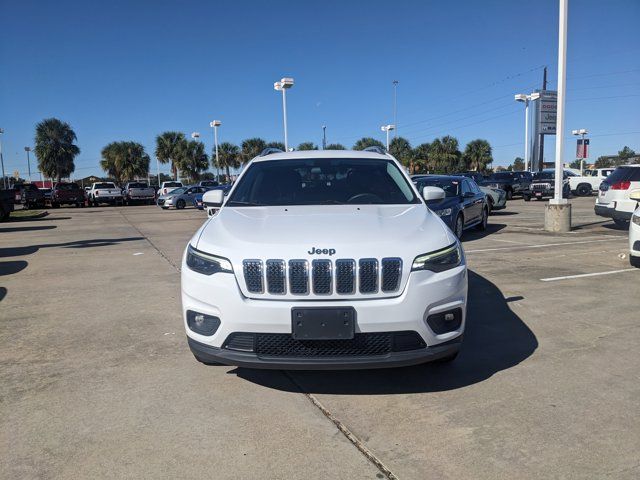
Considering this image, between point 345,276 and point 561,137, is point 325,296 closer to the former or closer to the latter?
point 345,276

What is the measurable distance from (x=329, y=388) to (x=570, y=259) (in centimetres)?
663

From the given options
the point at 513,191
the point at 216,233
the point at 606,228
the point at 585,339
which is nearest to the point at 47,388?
the point at 216,233

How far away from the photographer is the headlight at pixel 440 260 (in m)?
3.20

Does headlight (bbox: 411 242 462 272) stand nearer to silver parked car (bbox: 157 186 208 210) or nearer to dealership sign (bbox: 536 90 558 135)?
silver parked car (bbox: 157 186 208 210)

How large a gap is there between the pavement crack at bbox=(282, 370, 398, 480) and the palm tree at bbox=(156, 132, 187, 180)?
60.3m

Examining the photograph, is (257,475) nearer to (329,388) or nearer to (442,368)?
(329,388)

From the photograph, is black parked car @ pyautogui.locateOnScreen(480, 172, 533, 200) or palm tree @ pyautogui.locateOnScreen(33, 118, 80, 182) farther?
palm tree @ pyautogui.locateOnScreen(33, 118, 80, 182)

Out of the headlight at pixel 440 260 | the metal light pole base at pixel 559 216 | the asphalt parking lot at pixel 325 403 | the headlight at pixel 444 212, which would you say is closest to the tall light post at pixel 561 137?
the metal light pole base at pixel 559 216

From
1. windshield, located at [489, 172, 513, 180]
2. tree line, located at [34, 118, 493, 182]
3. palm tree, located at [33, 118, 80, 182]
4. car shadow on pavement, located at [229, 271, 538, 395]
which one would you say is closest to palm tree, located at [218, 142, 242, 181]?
tree line, located at [34, 118, 493, 182]

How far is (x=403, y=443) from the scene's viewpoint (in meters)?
2.85

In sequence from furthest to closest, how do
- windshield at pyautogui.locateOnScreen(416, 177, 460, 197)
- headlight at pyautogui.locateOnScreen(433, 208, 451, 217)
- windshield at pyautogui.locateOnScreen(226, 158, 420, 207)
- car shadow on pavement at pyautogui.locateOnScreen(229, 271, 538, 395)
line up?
windshield at pyautogui.locateOnScreen(416, 177, 460, 197)
headlight at pyautogui.locateOnScreen(433, 208, 451, 217)
windshield at pyautogui.locateOnScreen(226, 158, 420, 207)
car shadow on pavement at pyautogui.locateOnScreen(229, 271, 538, 395)

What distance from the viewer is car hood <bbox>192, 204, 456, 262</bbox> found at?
125 inches

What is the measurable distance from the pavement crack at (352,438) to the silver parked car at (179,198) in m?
27.4

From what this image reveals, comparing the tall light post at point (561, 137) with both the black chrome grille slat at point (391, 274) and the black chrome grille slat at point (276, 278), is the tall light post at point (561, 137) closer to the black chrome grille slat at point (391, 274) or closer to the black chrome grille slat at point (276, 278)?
the black chrome grille slat at point (391, 274)
